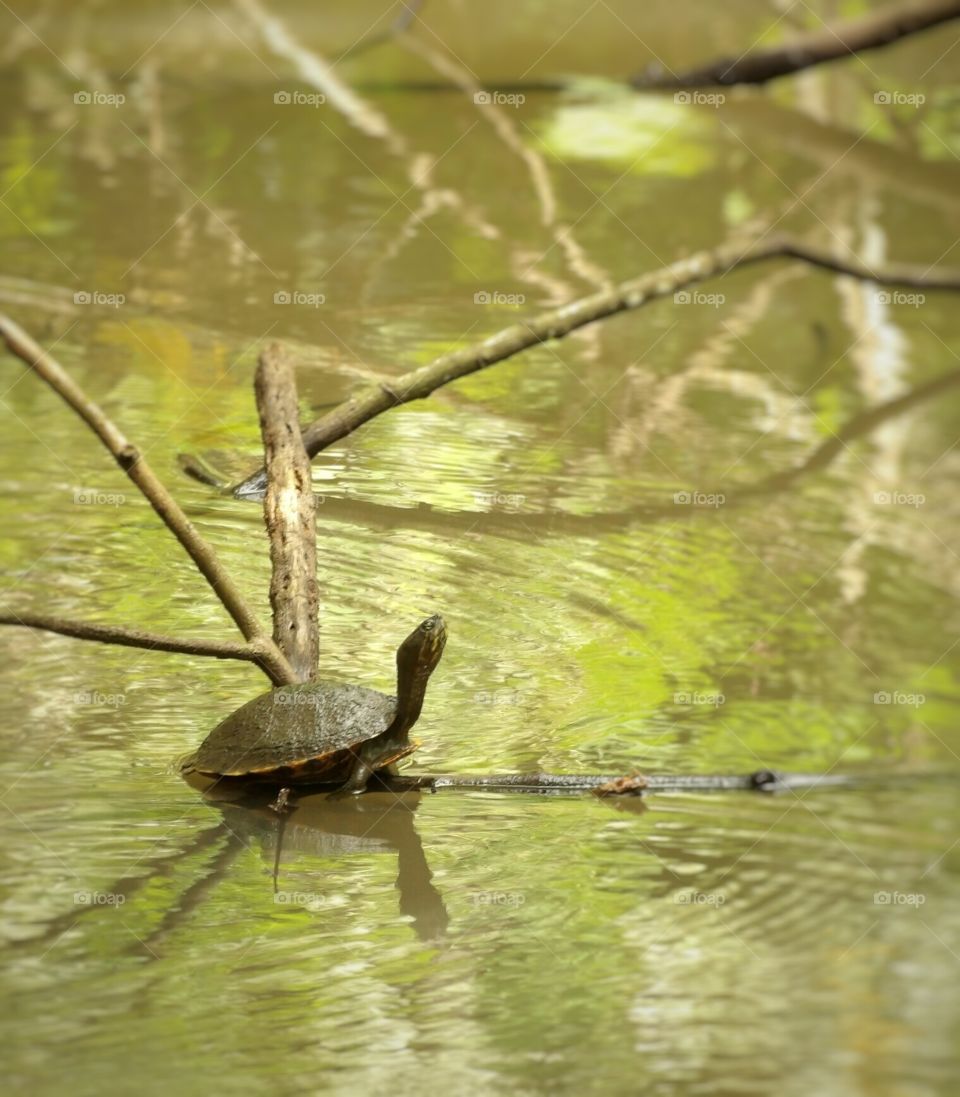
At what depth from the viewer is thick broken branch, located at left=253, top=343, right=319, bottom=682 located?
3.18 metres

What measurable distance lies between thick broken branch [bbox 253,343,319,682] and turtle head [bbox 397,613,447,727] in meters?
0.29

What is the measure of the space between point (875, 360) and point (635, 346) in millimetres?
814

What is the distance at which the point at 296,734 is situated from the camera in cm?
283

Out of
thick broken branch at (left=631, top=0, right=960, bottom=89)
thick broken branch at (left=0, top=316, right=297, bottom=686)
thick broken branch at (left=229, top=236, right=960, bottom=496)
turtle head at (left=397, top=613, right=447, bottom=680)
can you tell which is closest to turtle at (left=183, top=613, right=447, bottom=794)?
turtle head at (left=397, top=613, right=447, bottom=680)

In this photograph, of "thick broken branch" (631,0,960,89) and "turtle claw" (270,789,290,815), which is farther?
"turtle claw" (270,789,290,815)

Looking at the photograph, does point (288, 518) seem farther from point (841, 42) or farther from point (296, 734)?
point (841, 42)

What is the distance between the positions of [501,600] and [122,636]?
98cm

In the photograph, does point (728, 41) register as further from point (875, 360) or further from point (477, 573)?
point (477, 573)

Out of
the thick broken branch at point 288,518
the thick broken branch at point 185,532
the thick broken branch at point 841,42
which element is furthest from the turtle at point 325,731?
the thick broken branch at point 841,42

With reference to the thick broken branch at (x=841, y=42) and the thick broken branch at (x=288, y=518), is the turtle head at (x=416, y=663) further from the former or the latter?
the thick broken branch at (x=841, y=42)

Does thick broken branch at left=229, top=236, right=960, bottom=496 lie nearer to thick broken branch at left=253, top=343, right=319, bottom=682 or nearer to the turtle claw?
thick broken branch at left=253, top=343, right=319, bottom=682

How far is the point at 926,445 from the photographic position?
467cm

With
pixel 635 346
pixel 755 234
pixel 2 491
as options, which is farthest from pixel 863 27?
pixel 755 234

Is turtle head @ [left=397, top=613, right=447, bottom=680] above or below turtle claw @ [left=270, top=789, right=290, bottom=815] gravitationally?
above
